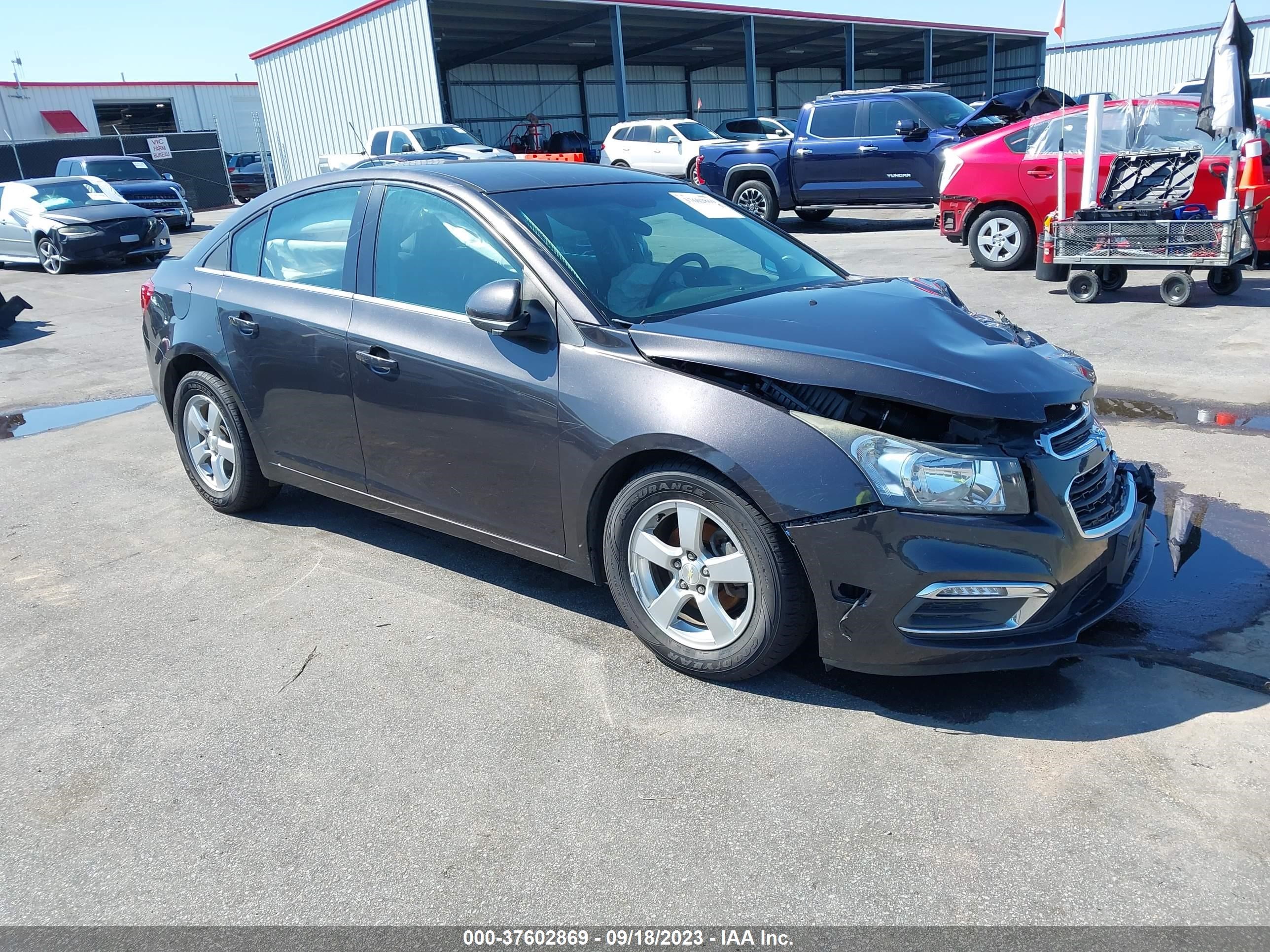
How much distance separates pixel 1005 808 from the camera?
2.75 metres

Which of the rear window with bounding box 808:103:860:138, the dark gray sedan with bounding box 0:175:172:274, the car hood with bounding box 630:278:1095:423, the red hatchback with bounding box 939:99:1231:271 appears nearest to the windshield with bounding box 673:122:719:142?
the rear window with bounding box 808:103:860:138

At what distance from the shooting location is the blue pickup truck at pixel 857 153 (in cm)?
1639

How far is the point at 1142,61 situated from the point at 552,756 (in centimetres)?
4865

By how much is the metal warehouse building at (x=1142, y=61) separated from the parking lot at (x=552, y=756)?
41990 mm

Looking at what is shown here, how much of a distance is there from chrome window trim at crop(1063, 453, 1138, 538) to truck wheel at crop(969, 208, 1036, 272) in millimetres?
8602

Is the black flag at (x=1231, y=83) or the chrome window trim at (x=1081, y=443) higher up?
the black flag at (x=1231, y=83)

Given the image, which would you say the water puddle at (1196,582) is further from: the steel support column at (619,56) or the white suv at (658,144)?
the steel support column at (619,56)

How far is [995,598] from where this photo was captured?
3.02 m

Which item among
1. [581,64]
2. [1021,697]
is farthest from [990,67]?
[1021,697]

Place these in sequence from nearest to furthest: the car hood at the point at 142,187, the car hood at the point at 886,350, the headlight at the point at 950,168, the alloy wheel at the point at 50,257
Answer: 1. the car hood at the point at 886,350
2. the headlight at the point at 950,168
3. the alloy wheel at the point at 50,257
4. the car hood at the point at 142,187

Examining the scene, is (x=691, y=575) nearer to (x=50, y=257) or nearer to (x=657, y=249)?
(x=657, y=249)

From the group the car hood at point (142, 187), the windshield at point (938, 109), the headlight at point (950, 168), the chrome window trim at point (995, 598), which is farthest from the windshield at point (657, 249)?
the car hood at point (142, 187)

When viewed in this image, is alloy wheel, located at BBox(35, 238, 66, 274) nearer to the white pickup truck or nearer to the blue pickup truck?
the white pickup truck

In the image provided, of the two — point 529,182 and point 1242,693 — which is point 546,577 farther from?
point 1242,693
